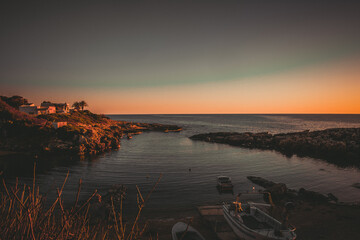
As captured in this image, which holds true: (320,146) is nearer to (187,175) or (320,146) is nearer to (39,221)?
(187,175)

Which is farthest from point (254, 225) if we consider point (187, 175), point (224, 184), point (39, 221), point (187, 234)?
point (187, 175)

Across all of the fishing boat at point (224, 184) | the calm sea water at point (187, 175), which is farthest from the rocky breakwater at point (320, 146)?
the fishing boat at point (224, 184)

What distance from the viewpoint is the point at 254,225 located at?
49.7 ft

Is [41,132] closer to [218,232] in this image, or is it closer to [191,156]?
[191,156]

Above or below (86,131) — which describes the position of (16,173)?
below

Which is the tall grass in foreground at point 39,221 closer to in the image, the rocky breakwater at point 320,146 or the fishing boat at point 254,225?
the fishing boat at point 254,225

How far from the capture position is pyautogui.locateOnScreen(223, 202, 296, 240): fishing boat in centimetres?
1306

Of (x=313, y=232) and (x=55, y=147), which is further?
(x=55, y=147)

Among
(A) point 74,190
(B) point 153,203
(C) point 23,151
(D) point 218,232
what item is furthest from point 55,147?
(D) point 218,232

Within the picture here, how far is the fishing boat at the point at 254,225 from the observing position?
13.1 m

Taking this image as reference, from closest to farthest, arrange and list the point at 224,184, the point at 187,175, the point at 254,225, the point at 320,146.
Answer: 1. the point at 254,225
2. the point at 224,184
3. the point at 187,175
4. the point at 320,146

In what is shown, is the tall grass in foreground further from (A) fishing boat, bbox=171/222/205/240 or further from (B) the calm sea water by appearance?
(B) the calm sea water

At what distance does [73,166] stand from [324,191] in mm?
44910

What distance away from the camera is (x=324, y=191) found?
26.1 meters
